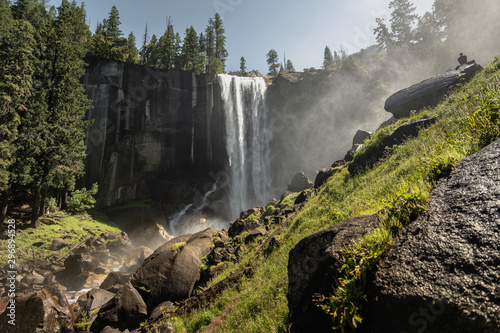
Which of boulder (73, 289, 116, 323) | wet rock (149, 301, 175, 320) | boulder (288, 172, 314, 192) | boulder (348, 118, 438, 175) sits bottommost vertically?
boulder (73, 289, 116, 323)

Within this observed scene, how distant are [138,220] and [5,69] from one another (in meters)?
21.1

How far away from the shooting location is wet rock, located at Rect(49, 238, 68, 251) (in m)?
21.4

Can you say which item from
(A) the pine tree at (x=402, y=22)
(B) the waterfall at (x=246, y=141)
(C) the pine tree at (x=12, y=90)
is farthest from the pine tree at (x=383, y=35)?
(C) the pine tree at (x=12, y=90)

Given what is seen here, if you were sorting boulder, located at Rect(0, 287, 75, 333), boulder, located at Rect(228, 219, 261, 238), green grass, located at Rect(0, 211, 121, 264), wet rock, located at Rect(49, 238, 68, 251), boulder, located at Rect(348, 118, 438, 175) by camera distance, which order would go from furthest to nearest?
wet rock, located at Rect(49, 238, 68, 251) → green grass, located at Rect(0, 211, 121, 264) → boulder, located at Rect(228, 219, 261, 238) → boulder, located at Rect(348, 118, 438, 175) → boulder, located at Rect(0, 287, 75, 333)

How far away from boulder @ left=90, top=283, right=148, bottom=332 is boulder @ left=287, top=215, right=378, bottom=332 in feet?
28.1

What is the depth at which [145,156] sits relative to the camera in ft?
128

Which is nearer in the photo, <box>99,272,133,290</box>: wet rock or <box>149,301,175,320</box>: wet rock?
<box>149,301,175,320</box>: wet rock

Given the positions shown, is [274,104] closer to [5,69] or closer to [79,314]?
[5,69]

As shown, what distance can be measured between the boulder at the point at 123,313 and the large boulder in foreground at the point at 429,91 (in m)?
21.4

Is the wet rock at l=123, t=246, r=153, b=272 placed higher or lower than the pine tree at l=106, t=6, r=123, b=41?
lower

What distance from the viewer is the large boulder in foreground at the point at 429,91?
54.4 ft

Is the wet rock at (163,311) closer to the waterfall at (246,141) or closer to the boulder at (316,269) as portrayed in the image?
the boulder at (316,269)

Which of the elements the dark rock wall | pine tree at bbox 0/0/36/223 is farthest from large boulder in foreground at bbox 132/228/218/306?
the dark rock wall

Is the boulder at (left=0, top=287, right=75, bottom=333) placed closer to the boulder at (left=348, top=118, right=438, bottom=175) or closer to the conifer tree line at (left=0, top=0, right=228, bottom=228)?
the conifer tree line at (left=0, top=0, right=228, bottom=228)
